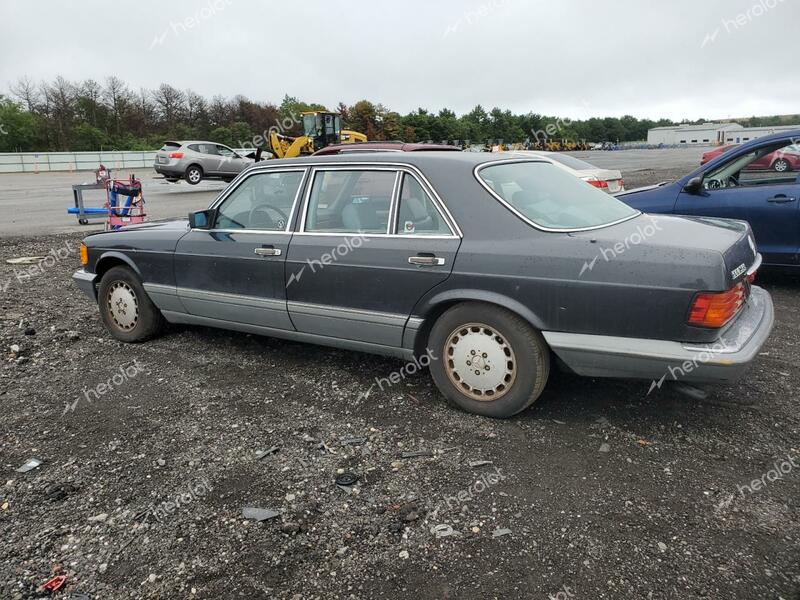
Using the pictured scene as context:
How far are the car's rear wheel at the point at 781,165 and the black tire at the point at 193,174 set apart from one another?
18977mm

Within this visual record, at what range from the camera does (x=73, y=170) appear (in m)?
42.3

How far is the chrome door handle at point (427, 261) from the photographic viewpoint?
368cm

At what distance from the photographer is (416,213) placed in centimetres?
387

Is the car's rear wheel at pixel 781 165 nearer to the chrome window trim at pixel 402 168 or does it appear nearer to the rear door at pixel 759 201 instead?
the rear door at pixel 759 201

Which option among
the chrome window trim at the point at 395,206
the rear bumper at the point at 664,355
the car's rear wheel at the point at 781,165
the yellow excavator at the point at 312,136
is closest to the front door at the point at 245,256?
the chrome window trim at the point at 395,206

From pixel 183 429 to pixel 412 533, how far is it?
5.72ft

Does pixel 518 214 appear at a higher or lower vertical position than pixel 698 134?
lower

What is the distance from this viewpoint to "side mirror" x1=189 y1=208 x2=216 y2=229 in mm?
4715

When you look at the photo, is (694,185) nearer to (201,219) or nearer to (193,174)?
(201,219)

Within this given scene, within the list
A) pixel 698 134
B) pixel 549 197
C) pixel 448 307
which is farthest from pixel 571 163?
pixel 698 134

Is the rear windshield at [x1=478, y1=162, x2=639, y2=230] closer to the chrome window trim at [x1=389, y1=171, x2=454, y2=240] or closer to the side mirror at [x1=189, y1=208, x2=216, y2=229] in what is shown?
the chrome window trim at [x1=389, y1=171, x2=454, y2=240]

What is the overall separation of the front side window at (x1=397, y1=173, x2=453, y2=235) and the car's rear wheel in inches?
177

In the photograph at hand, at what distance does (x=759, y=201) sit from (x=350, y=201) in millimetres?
4627

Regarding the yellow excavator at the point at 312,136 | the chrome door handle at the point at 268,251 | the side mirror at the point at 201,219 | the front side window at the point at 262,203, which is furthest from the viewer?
the yellow excavator at the point at 312,136
